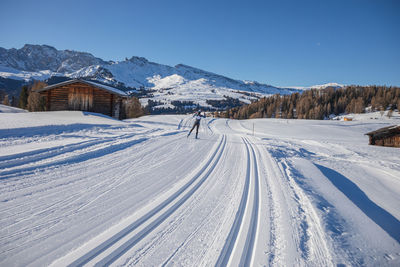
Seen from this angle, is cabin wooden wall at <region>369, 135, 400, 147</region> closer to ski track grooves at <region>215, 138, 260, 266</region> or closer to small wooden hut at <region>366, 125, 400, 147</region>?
small wooden hut at <region>366, 125, 400, 147</region>

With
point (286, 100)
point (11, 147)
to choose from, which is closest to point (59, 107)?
point (11, 147)

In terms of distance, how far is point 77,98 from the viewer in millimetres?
19547

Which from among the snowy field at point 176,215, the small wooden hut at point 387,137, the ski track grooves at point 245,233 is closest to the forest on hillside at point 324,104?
the small wooden hut at point 387,137

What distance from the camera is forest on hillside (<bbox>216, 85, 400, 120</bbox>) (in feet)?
274

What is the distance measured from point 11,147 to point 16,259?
498 centimetres

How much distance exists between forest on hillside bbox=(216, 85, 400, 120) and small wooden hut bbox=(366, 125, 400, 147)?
6419 cm

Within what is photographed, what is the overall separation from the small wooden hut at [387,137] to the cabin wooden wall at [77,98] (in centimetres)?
3279

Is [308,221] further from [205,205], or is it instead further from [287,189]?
[205,205]

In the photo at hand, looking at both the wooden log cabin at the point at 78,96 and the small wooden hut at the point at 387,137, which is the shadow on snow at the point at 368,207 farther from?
the small wooden hut at the point at 387,137

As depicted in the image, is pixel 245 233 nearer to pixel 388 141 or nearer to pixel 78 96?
pixel 78 96

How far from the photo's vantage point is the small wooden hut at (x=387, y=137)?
20.9m

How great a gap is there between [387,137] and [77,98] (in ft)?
119

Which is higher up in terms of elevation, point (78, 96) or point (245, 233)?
point (78, 96)

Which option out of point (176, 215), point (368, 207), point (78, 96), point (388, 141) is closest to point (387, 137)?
point (388, 141)
